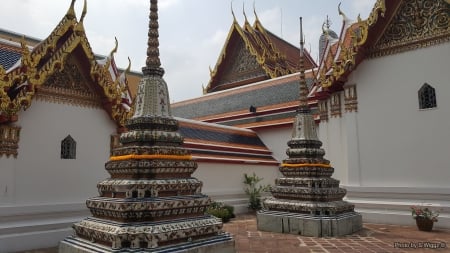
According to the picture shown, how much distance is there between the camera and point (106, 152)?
7191 mm

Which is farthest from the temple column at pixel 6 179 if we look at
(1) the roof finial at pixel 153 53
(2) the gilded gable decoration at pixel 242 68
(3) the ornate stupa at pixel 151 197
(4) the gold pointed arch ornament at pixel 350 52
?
(2) the gilded gable decoration at pixel 242 68

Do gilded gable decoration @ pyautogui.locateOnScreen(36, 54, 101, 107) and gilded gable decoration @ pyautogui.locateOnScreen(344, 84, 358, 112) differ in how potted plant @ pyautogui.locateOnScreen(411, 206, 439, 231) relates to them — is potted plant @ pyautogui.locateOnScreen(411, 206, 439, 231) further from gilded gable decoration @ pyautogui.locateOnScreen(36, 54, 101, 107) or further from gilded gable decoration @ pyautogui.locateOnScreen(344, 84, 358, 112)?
gilded gable decoration @ pyautogui.locateOnScreen(36, 54, 101, 107)

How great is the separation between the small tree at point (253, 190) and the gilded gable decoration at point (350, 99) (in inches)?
144

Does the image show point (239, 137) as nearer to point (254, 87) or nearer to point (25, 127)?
point (254, 87)

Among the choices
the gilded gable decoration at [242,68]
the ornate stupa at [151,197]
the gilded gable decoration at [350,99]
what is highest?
the gilded gable decoration at [242,68]

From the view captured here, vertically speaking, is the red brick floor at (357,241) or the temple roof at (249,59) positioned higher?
the temple roof at (249,59)

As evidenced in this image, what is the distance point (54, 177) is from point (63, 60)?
1922 mm

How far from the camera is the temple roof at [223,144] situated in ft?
34.6

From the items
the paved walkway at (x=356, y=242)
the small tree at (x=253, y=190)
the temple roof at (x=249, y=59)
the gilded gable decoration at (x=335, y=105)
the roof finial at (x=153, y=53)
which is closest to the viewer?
the roof finial at (x=153, y=53)

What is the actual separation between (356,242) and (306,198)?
1.23 metres

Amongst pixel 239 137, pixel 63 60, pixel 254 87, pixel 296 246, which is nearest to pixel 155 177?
pixel 296 246

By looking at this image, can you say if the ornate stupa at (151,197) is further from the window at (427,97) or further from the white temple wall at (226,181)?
the window at (427,97)

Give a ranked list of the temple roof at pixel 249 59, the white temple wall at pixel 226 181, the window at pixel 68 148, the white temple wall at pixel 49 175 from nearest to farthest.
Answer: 1. the white temple wall at pixel 49 175
2. the window at pixel 68 148
3. the white temple wall at pixel 226 181
4. the temple roof at pixel 249 59

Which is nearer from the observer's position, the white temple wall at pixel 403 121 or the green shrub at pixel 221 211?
the white temple wall at pixel 403 121
